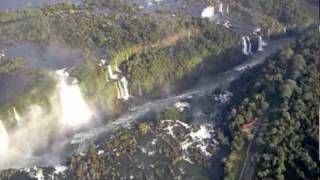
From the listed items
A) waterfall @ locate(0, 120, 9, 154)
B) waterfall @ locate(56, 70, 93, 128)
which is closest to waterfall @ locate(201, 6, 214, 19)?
waterfall @ locate(56, 70, 93, 128)

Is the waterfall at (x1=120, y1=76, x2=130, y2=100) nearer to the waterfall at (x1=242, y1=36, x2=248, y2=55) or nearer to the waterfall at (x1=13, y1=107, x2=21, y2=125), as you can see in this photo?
the waterfall at (x1=13, y1=107, x2=21, y2=125)

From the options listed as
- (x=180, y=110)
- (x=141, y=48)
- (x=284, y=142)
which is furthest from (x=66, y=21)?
(x=284, y=142)

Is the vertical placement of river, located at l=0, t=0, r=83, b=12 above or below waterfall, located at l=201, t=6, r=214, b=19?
above

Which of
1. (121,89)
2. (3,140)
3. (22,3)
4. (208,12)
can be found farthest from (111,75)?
(22,3)

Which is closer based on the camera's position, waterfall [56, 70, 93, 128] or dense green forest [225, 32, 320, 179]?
dense green forest [225, 32, 320, 179]

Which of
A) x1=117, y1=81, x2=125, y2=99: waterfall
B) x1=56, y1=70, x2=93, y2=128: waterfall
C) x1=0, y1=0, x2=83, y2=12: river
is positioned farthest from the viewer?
x1=0, y1=0, x2=83, y2=12: river

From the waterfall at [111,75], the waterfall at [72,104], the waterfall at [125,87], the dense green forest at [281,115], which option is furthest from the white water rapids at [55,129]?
the dense green forest at [281,115]
